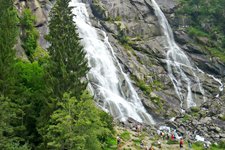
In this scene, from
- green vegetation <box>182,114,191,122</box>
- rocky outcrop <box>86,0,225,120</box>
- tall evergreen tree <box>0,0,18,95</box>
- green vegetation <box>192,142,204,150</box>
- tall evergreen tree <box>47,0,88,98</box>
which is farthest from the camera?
rocky outcrop <box>86,0,225,120</box>

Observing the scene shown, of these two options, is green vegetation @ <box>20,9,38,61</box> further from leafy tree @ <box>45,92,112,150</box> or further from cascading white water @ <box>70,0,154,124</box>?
leafy tree @ <box>45,92,112,150</box>

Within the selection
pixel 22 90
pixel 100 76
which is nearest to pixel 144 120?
pixel 100 76

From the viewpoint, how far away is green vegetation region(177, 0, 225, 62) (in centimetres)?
8488

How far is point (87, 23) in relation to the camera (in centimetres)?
7588

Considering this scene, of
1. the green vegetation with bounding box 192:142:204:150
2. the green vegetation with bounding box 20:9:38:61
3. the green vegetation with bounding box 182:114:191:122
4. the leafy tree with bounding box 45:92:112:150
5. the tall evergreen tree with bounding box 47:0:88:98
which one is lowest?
the green vegetation with bounding box 192:142:204:150

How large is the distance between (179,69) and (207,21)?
2271 cm

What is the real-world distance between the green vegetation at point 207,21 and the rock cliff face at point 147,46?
72.4 inches

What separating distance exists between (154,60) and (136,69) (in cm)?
672

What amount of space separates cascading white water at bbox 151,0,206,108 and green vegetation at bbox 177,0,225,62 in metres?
6.29

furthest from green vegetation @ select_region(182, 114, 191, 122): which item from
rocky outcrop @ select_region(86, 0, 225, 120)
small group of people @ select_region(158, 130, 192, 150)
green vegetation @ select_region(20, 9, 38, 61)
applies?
green vegetation @ select_region(20, 9, 38, 61)

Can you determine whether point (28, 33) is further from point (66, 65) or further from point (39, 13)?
point (66, 65)

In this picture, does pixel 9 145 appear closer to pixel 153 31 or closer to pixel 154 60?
pixel 154 60

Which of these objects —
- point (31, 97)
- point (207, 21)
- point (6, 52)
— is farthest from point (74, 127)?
point (207, 21)

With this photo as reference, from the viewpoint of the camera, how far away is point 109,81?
207 ft
